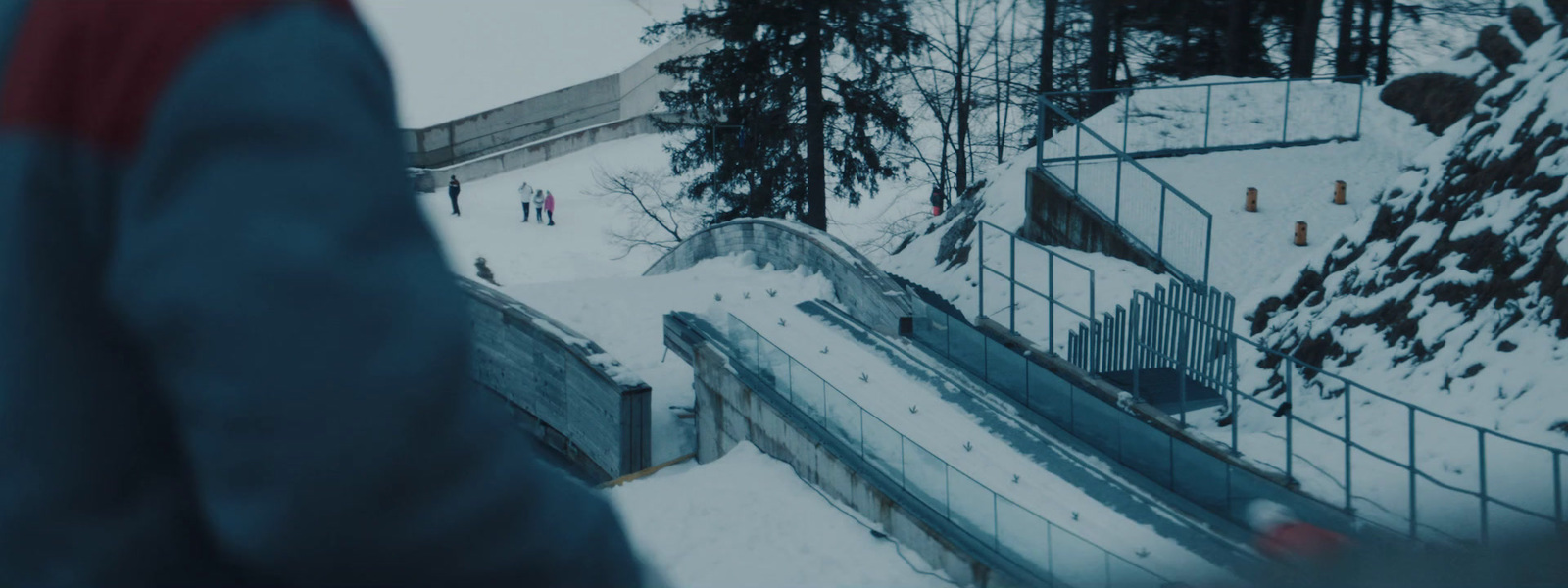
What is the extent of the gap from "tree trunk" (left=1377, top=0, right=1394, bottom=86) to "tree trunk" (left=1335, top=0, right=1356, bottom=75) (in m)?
0.56

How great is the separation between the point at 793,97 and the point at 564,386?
1231 cm

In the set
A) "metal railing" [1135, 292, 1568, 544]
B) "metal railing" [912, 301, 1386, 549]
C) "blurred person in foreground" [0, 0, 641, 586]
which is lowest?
"metal railing" [912, 301, 1386, 549]

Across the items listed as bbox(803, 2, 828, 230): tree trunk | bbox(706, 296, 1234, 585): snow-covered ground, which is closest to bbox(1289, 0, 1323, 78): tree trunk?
bbox(803, 2, 828, 230): tree trunk

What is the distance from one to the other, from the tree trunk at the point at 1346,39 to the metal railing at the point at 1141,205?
10.6m

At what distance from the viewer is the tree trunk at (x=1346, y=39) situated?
94.1 ft

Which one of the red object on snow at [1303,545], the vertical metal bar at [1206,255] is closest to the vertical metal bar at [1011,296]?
the vertical metal bar at [1206,255]

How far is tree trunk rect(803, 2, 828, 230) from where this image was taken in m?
27.0

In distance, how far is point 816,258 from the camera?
18.8m

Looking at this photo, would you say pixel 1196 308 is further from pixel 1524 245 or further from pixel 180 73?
pixel 180 73

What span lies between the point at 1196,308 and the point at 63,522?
13.8 metres

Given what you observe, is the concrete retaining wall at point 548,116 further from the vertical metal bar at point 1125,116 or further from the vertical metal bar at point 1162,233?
the vertical metal bar at point 1162,233

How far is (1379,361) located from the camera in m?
13.0

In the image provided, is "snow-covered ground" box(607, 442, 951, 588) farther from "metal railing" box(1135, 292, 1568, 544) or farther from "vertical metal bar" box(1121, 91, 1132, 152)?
"vertical metal bar" box(1121, 91, 1132, 152)

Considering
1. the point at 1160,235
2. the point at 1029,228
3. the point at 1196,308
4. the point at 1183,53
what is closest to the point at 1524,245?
the point at 1196,308
